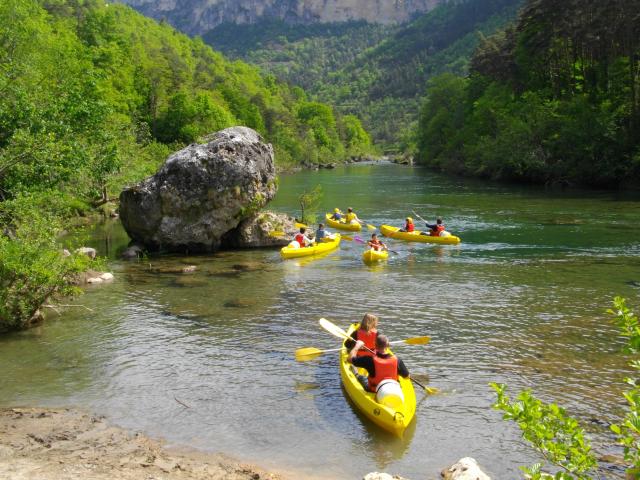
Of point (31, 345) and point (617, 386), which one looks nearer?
point (617, 386)

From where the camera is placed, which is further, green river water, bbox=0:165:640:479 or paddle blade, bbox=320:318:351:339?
paddle blade, bbox=320:318:351:339

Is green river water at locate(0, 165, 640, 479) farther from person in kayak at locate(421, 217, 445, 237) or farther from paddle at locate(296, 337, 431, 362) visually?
person in kayak at locate(421, 217, 445, 237)

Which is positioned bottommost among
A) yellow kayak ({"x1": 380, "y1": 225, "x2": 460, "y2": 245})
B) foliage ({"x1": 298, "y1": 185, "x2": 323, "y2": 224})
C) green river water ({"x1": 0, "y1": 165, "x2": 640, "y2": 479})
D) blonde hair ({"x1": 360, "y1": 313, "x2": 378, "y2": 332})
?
green river water ({"x1": 0, "y1": 165, "x2": 640, "y2": 479})

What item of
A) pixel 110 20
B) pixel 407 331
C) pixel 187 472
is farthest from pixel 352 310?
pixel 110 20

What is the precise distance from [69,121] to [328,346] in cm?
1407

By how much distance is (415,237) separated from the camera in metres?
26.4

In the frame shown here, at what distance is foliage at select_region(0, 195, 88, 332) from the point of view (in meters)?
12.5

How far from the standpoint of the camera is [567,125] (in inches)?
1796

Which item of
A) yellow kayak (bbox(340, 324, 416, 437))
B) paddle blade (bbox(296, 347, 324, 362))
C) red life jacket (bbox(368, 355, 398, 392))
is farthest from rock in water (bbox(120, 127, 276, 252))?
red life jacket (bbox(368, 355, 398, 392))

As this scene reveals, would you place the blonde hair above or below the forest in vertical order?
below

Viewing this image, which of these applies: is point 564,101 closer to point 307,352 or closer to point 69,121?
point 69,121

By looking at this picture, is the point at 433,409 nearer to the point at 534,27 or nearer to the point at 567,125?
the point at 567,125

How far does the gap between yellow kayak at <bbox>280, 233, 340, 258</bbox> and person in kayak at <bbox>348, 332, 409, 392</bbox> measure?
12.7m

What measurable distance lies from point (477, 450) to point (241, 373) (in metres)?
4.78
